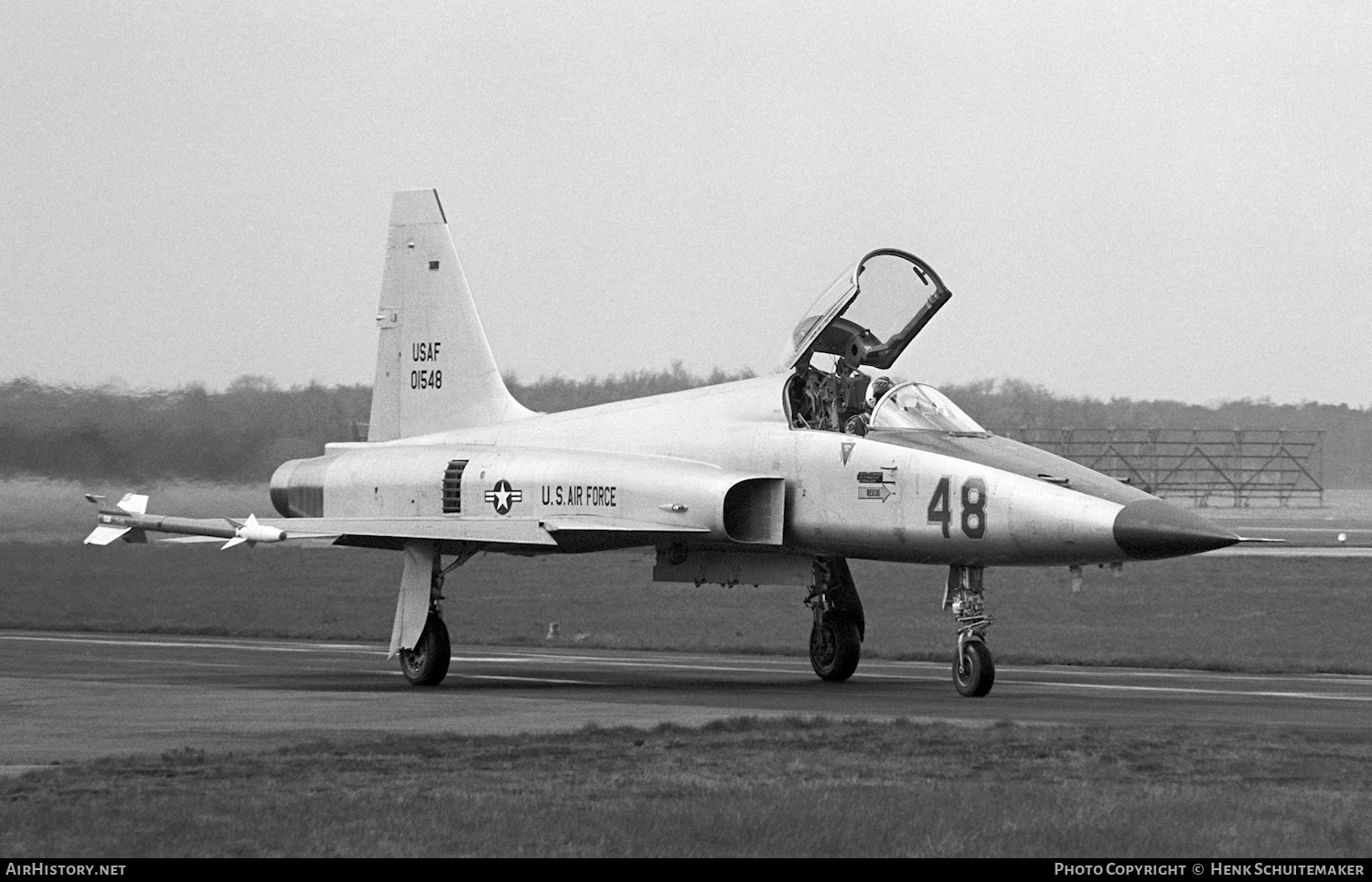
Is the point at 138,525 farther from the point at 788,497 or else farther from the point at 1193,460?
the point at 1193,460

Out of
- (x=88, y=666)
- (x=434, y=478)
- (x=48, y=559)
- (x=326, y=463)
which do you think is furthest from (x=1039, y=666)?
Result: (x=48, y=559)

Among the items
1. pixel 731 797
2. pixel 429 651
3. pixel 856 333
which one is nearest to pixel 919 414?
pixel 856 333

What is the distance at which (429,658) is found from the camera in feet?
55.3

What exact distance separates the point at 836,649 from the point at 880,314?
10.3ft

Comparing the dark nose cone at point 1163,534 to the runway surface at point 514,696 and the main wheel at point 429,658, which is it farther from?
the main wheel at point 429,658

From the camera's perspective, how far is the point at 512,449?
18469 millimetres

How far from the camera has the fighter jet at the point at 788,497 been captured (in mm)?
14797

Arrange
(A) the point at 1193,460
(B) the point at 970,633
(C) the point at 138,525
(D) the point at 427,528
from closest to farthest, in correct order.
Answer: (B) the point at 970,633 < (C) the point at 138,525 < (D) the point at 427,528 < (A) the point at 1193,460

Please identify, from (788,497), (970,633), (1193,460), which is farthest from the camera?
(1193,460)

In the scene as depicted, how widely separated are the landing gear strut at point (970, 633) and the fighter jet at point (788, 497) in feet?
0.06

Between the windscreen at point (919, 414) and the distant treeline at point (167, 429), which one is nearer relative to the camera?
the windscreen at point (919, 414)

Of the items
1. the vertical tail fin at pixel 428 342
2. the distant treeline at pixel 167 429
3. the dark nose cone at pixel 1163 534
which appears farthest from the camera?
the distant treeline at pixel 167 429

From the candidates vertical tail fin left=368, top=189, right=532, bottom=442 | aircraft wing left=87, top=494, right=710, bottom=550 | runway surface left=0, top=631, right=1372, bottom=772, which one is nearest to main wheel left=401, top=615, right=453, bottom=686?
runway surface left=0, top=631, right=1372, bottom=772

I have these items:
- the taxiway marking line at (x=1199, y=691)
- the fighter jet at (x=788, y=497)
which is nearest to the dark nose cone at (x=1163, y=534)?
the fighter jet at (x=788, y=497)
